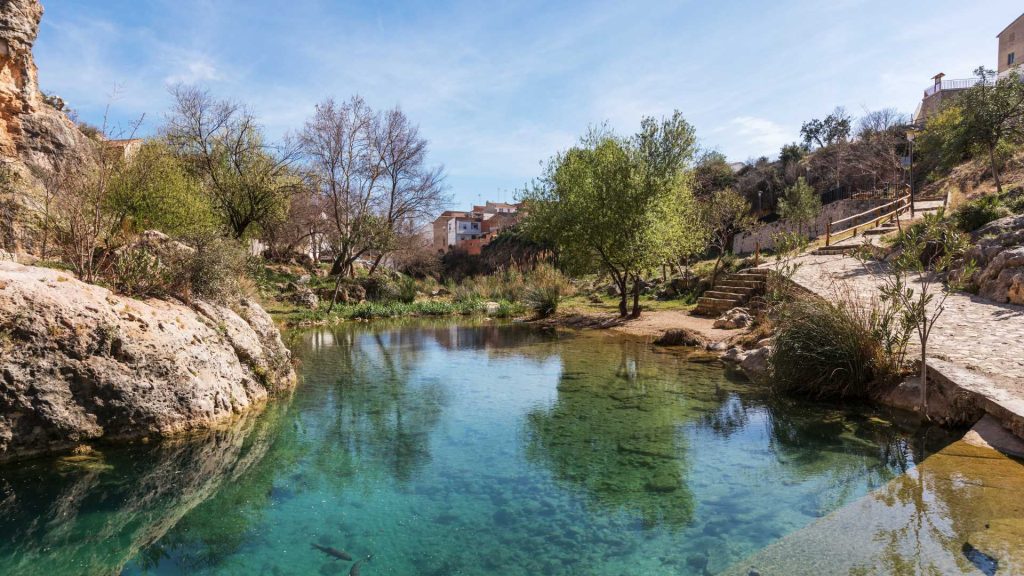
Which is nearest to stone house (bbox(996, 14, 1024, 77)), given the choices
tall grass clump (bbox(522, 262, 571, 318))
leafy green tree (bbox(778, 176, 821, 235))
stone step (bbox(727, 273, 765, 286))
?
leafy green tree (bbox(778, 176, 821, 235))

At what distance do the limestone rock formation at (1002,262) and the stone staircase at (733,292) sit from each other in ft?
19.0

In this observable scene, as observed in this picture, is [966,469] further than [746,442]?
No

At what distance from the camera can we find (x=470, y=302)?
2630 cm

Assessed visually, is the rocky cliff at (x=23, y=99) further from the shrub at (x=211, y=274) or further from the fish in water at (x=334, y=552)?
the fish in water at (x=334, y=552)

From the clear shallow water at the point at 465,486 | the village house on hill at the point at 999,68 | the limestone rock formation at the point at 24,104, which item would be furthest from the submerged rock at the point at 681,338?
the village house on hill at the point at 999,68

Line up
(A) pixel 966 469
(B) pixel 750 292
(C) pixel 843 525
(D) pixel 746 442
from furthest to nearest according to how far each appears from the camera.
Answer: (B) pixel 750 292, (D) pixel 746 442, (A) pixel 966 469, (C) pixel 843 525

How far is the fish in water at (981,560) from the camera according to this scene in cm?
337

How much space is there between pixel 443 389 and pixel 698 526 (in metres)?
6.20

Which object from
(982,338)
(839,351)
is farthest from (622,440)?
(982,338)

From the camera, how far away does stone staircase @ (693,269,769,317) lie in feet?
58.9

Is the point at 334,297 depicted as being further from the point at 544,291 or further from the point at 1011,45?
the point at 1011,45

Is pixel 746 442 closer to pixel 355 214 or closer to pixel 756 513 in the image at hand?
pixel 756 513

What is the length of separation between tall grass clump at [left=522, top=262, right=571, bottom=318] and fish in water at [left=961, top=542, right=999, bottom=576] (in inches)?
733

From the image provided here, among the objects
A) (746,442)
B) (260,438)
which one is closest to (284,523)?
(260,438)
